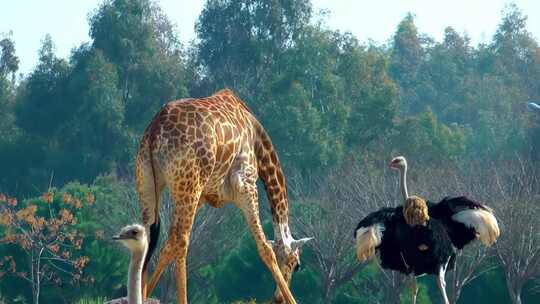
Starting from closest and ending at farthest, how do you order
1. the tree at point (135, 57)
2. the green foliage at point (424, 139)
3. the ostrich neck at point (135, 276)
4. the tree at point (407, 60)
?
A: the ostrich neck at point (135, 276), the green foliage at point (424, 139), the tree at point (135, 57), the tree at point (407, 60)

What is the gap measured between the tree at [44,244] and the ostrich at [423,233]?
13.2 meters

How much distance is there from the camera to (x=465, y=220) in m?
14.3

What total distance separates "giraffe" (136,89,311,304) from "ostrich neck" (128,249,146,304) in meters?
3.68

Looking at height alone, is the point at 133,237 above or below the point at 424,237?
above

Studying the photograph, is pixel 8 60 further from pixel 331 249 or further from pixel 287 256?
pixel 287 256

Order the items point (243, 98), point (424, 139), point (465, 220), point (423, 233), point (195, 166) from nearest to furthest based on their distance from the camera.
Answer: point (195, 166), point (423, 233), point (465, 220), point (424, 139), point (243, 98)

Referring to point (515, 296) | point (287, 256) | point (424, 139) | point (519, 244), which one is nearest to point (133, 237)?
point (287, 256)

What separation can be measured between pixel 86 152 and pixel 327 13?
43.1 feet

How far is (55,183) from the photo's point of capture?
164 feet

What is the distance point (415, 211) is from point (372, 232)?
20.1 inches

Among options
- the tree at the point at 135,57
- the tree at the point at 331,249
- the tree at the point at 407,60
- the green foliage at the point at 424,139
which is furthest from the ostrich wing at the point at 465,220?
the tree at the point at 407,60

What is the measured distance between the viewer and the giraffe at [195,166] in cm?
1233

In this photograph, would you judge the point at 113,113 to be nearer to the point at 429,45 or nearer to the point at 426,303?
the point at 426,303

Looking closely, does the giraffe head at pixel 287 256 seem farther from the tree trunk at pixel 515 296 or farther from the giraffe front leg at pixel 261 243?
the tree trunk at pixel 515 296
